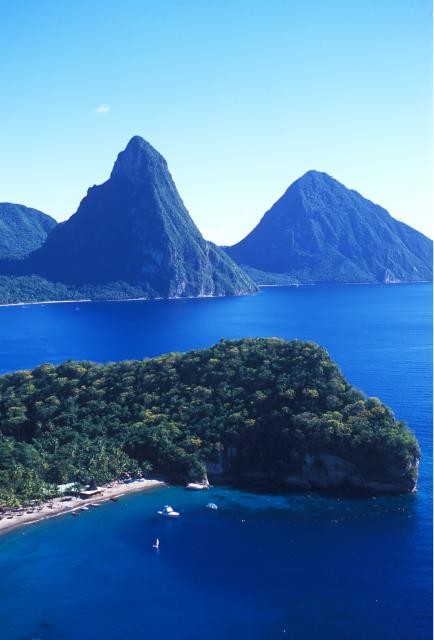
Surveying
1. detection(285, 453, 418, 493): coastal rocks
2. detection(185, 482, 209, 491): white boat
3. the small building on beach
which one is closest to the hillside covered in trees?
detection(285, 453, 418, 493): coastal rocks

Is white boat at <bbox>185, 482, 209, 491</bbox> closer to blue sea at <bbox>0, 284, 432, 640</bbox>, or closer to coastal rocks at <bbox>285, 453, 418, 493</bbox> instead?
blue sea at <bbox>0, 284, 432, 640</bbox>

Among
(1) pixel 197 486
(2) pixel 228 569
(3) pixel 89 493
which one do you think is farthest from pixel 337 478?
(3) pixel 89 493

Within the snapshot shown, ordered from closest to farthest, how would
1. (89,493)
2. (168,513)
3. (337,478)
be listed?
(168,513)
(89,493)
(337,478)

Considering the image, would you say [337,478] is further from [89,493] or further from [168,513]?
[89,493]

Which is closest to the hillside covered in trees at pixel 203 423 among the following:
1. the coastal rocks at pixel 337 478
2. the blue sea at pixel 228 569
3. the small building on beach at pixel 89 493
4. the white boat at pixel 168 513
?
the coastal rocks at pixel 337 478

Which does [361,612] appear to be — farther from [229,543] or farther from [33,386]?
[33,386]

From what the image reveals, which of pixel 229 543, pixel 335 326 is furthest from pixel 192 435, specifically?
pixel 335 326
